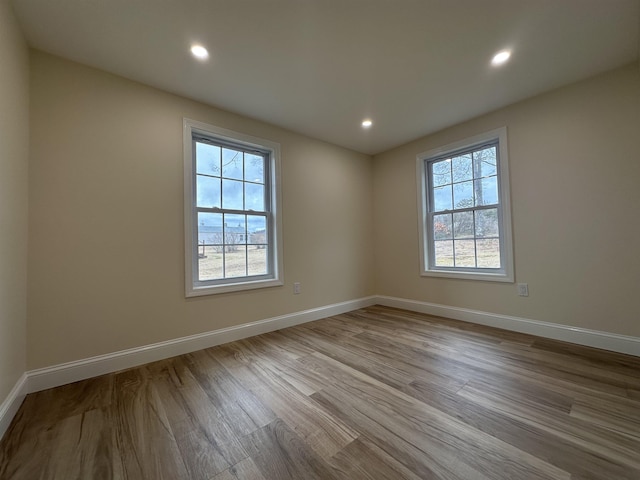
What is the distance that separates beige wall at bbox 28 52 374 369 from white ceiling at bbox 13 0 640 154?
0.23m

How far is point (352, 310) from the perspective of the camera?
3.73 metres

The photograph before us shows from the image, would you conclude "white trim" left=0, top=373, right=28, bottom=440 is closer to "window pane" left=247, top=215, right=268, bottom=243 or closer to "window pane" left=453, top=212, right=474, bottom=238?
"window pane" left=247, top=215, right=268, bottom=243

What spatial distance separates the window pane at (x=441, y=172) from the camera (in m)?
3.36

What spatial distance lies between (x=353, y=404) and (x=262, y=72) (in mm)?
2574

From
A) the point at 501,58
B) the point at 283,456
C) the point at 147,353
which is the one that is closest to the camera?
the point at 283,456

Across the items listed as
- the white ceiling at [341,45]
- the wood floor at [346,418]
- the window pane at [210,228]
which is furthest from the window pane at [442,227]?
the window pane at [210,228]

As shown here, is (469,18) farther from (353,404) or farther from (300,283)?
(300,283)

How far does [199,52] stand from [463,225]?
327 centimetres

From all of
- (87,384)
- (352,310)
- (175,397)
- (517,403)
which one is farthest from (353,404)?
(352,310)

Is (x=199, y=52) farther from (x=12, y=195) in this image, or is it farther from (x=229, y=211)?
(x=12, y=195)

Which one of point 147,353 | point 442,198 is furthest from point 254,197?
point 442,198

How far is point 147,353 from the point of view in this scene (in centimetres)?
214

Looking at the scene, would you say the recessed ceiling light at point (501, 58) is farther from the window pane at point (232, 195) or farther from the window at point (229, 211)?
the window pane at point (232, 195)

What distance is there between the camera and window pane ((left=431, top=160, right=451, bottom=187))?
336cm
